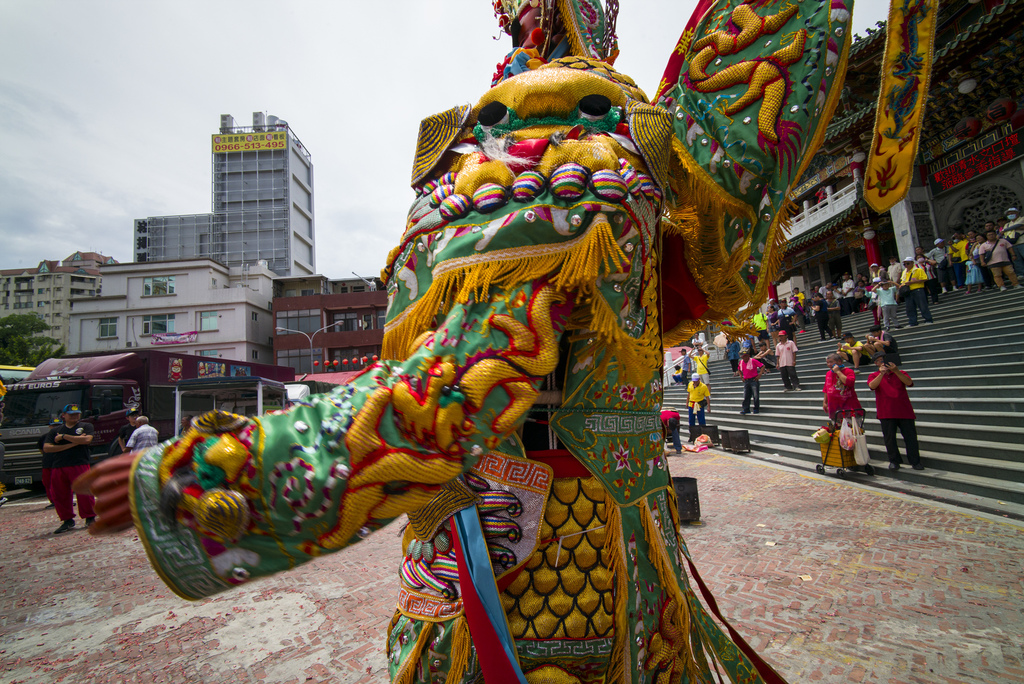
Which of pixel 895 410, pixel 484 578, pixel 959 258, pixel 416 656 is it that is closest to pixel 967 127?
pixel 959 258

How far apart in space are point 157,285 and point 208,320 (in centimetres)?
502

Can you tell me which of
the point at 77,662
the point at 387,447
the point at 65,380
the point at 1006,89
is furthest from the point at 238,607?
the point at 1006,89

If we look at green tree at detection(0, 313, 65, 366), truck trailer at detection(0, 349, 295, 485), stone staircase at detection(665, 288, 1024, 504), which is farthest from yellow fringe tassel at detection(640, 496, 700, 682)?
green tree at detection(0, 313, 65, 366)

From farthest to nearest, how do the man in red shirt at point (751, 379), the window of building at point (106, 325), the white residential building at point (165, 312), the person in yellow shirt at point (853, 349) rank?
the window of building at point (106, 325)
the white residential building at point (165, 312)
the man in red shirt at point (751, 379)
the person in yellow shirt at point (853, 349)

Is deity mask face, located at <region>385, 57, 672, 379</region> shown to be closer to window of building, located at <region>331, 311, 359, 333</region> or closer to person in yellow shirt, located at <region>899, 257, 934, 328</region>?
person in yellow shirt, located at <region>899, 257, 934, 328</region>

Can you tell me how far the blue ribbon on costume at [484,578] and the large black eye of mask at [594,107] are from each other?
3.40ft

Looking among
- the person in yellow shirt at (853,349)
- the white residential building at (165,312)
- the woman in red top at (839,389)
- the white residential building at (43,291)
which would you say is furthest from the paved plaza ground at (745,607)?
the white residential building at (43,291)

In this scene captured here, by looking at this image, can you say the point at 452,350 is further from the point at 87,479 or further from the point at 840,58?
the point at 840,58

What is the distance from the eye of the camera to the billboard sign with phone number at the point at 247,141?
57.7 m

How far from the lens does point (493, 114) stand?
4.19 ft

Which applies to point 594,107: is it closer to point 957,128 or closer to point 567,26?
point 567,26

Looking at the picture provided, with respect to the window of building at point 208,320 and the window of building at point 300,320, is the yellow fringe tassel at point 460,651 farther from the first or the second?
the window of building at point 208,320

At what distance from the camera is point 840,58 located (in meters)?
1.34

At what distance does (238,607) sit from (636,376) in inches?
202
